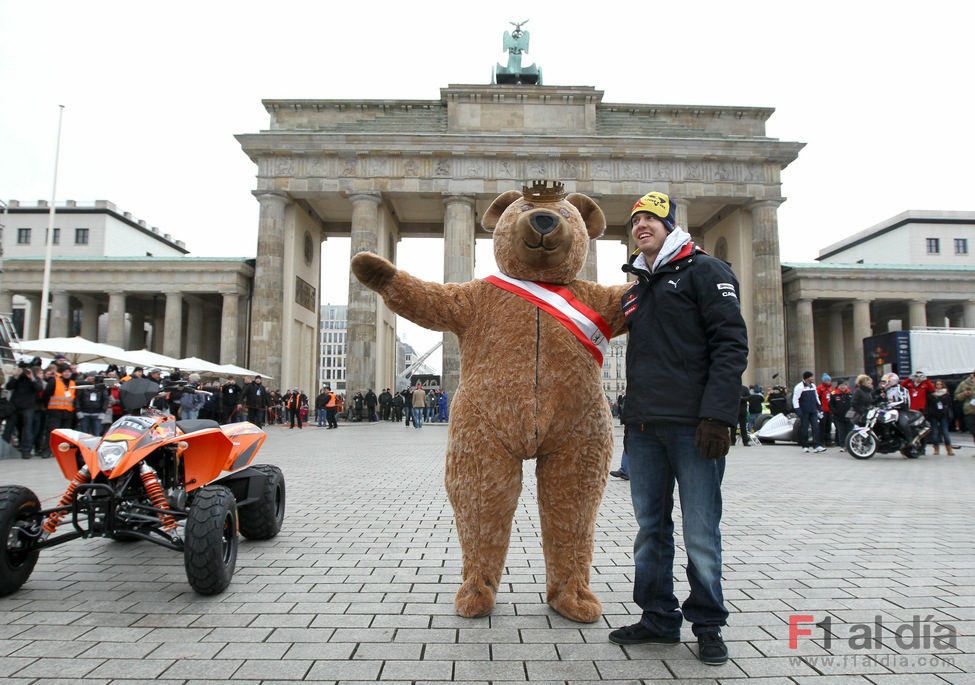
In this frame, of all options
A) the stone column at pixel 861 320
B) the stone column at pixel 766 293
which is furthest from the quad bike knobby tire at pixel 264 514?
the stone column at pixel 861 320

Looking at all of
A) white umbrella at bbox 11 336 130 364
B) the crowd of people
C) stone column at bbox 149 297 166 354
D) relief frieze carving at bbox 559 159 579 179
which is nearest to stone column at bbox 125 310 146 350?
stone column at bbox 149 297 166 354

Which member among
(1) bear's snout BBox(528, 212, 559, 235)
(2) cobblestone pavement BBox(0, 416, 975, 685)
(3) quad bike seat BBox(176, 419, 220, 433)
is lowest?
(2) cobblestone pavement BBox(0, 416, 975, 685)

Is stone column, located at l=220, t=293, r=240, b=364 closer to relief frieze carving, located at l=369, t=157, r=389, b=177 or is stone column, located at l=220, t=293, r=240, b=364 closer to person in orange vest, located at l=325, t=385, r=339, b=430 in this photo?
relief frieze carving, located at l=369, t=157, r=389, b=177

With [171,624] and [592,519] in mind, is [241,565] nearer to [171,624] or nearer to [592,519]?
[171,624]

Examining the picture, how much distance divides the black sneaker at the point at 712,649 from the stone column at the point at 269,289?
3082 centimetres

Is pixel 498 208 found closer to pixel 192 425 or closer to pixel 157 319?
pixel 192 425

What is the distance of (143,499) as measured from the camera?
12.9ft

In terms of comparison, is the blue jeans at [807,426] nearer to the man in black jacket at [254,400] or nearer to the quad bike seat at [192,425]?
the quad bike seat at [192,425]

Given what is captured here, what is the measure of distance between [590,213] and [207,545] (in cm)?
284

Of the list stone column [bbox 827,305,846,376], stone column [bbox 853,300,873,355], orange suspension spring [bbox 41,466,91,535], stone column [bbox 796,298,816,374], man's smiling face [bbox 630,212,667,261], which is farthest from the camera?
stone column [bbox 827,305,846,376]

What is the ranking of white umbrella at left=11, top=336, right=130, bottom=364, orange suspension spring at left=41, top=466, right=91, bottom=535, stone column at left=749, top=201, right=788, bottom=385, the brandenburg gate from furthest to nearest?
stone column at left=749, top=201, right=788, bottom=385 → the brandenburg gate → white umbrella at left=11, top=336, right=130, bottom=364 → orange suspension spring at left=41, top=466, right=91, bottom=535

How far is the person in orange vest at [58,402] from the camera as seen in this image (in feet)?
37.2

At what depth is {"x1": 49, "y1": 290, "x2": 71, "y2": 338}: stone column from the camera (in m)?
36.8

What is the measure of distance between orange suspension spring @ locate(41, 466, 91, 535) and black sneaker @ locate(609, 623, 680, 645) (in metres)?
3.03
